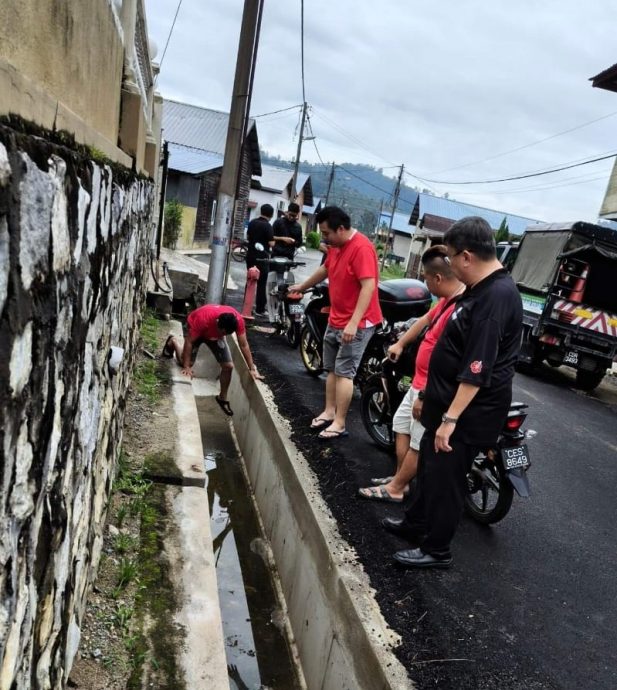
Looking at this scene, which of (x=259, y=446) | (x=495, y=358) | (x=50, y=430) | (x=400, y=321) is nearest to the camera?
(x=50, y=430)

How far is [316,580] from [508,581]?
44.9 inches

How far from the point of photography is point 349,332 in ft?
14.1

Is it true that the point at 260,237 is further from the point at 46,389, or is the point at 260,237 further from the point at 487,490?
the point at 46,389

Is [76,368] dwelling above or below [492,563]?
above

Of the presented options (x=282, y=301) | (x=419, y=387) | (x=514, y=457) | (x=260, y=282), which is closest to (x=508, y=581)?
(x=514, y=457)

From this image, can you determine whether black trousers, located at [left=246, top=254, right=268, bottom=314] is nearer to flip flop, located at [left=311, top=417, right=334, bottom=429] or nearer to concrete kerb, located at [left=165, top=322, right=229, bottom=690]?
flip flop, located at [left=311, top=417, right=334, bottom=429]

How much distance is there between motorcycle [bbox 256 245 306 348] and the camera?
7672mm

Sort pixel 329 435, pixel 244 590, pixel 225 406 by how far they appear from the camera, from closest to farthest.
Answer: pixel 244 590 → pixel 329 435 → pixel 225 406

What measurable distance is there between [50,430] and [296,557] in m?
2.79

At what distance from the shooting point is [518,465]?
3604mm

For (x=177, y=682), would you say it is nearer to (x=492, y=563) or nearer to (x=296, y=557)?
(x=296, y=557)

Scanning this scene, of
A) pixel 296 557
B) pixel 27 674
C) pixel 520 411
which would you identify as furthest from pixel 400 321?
pixel 27 674

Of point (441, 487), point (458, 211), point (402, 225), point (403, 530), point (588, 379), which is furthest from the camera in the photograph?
point (402, 225)

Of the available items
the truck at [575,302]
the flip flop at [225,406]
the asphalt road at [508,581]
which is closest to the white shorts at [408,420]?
the asphalt road at [508,581]
